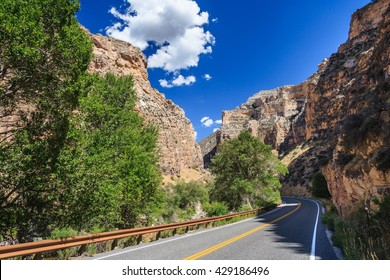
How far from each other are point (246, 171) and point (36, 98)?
28116 mm

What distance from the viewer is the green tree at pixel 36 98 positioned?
9.38m

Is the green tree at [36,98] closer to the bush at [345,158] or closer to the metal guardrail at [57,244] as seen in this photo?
the metal guardrail at [57,244]

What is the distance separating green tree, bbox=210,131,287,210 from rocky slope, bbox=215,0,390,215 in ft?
22.6

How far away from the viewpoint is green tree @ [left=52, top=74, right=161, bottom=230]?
1110cm

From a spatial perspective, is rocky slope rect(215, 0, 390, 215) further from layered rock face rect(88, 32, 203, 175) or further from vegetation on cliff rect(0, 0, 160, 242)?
layered rock face rect(88, 32, 203, 175)

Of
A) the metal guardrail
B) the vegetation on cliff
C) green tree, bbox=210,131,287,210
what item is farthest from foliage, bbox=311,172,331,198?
the vegetation on cliff

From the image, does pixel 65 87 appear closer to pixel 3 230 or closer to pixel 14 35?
pixel 14 35

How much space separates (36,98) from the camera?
35.3 ft

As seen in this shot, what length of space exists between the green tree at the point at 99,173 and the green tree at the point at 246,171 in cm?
1621

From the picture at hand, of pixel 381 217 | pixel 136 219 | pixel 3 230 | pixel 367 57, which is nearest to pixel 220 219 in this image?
pixel 136 219

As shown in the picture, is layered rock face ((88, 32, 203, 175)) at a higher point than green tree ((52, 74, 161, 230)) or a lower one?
higher

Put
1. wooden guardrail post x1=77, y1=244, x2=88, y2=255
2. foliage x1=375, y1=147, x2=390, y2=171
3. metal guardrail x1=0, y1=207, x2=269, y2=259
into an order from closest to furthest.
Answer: metal guardrail x1=0, y1=207, x2=269, y2=259 < wooden guardrail post x1=77, y1=244, x2=88, y2=255 < foliage x1=375, y1=147, x2=390, y2=171

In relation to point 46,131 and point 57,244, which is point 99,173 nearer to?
point 46,131

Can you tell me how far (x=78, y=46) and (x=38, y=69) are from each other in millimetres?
1944
